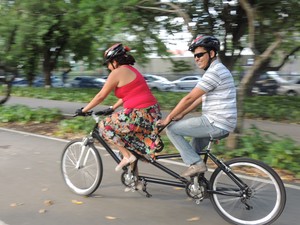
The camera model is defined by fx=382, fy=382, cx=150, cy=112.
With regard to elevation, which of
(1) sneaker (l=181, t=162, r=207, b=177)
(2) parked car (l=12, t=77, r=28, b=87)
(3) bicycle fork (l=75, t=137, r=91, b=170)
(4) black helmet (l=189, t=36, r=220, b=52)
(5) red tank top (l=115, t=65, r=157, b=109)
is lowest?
(2) parked car (l=12, t=77, r=28, b=87)

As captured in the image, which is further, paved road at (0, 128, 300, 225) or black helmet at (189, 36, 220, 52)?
paved road at (0, 128, 300, 225)

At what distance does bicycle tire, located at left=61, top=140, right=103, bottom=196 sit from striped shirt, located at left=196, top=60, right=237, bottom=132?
1.54 meters

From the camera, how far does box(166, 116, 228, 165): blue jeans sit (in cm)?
380

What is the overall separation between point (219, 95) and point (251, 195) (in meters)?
1.04

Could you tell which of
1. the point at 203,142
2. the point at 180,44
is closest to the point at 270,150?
the point at 203,142

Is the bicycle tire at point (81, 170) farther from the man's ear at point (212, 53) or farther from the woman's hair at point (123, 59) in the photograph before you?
the man's ear at point (212, 53)

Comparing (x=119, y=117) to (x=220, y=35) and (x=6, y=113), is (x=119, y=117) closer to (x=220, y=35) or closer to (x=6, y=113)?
(x=220, y=35)

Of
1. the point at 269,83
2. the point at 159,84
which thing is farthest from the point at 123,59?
the point at 159,84

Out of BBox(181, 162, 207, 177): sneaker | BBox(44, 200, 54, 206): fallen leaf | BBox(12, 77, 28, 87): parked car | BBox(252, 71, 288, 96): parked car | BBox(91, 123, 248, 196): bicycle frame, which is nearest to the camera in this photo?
BBox(91, 123, 248, 196): bicycle frame

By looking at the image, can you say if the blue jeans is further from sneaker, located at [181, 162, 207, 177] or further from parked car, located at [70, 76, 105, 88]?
parked car, located at [70, 76, 105, 88]

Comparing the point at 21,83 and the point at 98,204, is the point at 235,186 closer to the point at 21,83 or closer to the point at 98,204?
the point at 98,204

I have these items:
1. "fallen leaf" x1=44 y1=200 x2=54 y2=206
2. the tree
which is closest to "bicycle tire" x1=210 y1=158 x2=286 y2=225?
"fallen leaf" x1=44 y1=200 x2=54 y2=206

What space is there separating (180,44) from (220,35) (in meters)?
1.49

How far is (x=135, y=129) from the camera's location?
4203 mm
